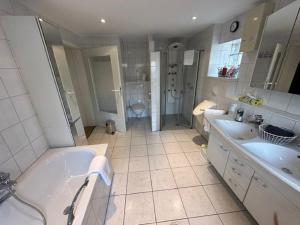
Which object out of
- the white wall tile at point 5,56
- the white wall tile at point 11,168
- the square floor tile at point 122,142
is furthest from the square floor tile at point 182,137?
→ the white wall tile at point 5,56

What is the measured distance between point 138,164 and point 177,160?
0.68m

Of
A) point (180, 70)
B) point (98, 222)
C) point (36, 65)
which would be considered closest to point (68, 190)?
point (98, 222)

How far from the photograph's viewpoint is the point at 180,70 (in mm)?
3656

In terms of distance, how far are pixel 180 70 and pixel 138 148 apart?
248 centimetres

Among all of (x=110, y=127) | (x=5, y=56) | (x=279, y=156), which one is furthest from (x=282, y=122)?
(x=110, y=127)

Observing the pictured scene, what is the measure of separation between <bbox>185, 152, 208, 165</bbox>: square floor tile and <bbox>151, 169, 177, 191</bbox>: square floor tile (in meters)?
0.47

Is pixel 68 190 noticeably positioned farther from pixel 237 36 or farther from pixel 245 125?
pixel 237 36

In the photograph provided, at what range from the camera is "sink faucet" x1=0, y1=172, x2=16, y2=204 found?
105 centimetres

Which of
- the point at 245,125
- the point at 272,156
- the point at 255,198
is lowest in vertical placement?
the point at 255,198

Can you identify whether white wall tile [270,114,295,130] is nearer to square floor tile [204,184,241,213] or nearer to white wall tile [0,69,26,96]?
square floor tile [204,184,241,213]

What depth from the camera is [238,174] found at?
4.34ft

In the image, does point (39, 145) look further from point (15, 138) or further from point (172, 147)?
point (172, 147)

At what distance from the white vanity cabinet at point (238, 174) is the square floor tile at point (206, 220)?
338 millimetres

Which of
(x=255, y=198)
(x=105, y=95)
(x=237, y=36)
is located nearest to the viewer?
(x=255, y=198)
